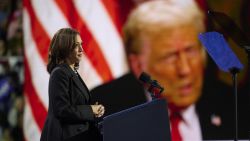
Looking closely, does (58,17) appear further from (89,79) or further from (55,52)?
(55,52)

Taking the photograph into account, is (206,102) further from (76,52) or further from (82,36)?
(76,52)

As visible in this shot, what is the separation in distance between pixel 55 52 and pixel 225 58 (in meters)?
1.20

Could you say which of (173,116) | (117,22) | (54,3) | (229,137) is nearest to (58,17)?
(54,3)

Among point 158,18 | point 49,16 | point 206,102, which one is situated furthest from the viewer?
point 49,16

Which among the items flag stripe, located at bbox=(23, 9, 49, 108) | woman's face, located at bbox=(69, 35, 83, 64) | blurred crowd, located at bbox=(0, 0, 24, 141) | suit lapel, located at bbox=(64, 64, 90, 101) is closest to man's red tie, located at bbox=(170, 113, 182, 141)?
flag stripe, located at bbox=(23, 9, 49, 108)

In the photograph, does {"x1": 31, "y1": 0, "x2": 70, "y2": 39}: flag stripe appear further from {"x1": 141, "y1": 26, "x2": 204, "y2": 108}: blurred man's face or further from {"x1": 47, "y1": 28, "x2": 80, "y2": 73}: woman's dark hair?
{"x1": 47, "y1": 28, "x2": 80, "y2": 73}: woman's dark hair

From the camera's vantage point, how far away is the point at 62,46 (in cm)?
395

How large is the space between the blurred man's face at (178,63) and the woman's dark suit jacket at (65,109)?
7.55 ft

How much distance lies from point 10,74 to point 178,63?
6.43 feet

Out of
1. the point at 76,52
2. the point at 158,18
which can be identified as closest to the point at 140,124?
the point at 76,52

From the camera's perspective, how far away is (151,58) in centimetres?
622

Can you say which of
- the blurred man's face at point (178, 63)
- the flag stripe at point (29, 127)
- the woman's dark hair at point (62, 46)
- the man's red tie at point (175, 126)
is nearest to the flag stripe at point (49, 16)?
the flag stripe at point (29, 127)

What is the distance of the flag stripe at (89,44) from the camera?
20.8ft

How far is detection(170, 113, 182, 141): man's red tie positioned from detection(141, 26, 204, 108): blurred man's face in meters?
0.11
